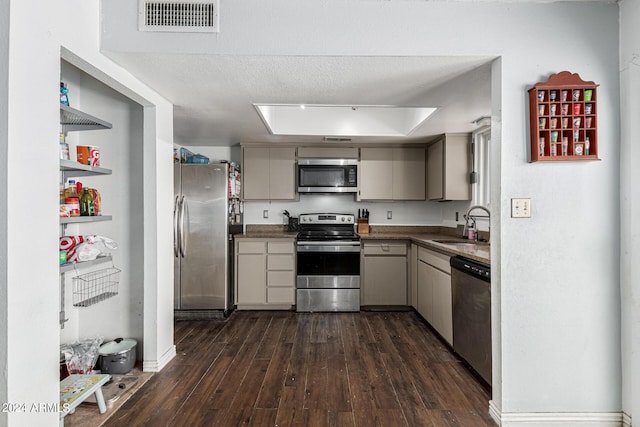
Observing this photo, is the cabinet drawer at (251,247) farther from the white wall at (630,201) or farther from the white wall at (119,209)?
the white wall at (630,201)

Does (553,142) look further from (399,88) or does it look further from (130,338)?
(130,338)

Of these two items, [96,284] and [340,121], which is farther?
[340,121]

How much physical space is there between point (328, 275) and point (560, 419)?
7.90ft

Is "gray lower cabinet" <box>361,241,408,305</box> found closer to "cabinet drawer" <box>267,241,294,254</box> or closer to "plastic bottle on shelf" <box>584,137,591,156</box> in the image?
"cabinet drawer" <box>267,241,294,254</box>

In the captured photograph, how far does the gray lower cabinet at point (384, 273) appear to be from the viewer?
389 centimetres

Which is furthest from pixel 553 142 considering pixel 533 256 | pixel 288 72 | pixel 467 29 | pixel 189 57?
pixel 189 57

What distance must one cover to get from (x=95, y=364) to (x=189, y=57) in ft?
7.02

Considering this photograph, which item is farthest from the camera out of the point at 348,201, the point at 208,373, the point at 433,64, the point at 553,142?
the point at 348,201

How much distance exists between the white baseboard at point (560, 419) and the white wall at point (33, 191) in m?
2.22

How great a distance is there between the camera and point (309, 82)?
2.18m

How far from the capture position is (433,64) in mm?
1910

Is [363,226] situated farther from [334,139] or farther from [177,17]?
[177,17]

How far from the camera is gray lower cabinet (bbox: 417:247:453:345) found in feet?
9.34

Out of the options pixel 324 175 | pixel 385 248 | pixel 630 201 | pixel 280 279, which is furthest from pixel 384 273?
pixel 630 201
